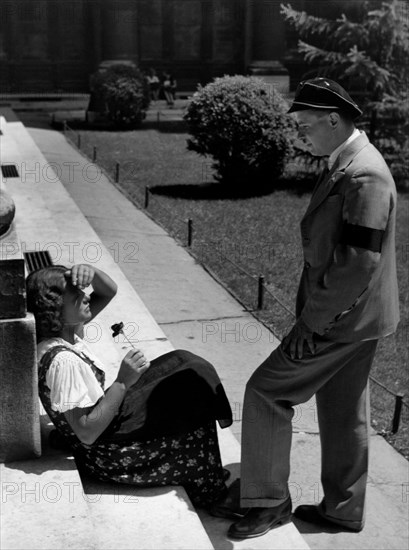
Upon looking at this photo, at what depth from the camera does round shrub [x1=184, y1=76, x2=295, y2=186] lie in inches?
540

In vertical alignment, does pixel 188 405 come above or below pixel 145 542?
above

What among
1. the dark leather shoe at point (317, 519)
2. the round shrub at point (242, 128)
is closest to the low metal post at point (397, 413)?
the dark leather shoe at point (317, 519)

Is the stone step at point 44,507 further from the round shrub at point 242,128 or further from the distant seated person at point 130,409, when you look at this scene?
the round shrub at point 242,128

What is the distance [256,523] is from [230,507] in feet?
0.71

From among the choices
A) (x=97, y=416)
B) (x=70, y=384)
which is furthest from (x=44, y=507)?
(x=70, y=384)

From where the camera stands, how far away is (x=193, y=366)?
4.25 metres

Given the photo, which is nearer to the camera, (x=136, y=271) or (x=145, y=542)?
(x=145, y=542)

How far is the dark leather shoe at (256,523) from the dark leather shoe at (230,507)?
103 millimetres

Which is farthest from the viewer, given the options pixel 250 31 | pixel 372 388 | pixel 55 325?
pixel 250 31

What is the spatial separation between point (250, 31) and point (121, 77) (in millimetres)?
8937

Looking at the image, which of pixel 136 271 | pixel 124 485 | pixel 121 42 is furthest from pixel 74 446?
pixel 121 42

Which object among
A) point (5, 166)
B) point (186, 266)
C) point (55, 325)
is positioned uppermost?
point (55, 325)

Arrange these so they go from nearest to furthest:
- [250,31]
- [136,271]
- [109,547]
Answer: [109,547], [136,271], [250,31]

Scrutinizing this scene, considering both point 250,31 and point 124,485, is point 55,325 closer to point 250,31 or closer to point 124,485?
point 124,485
